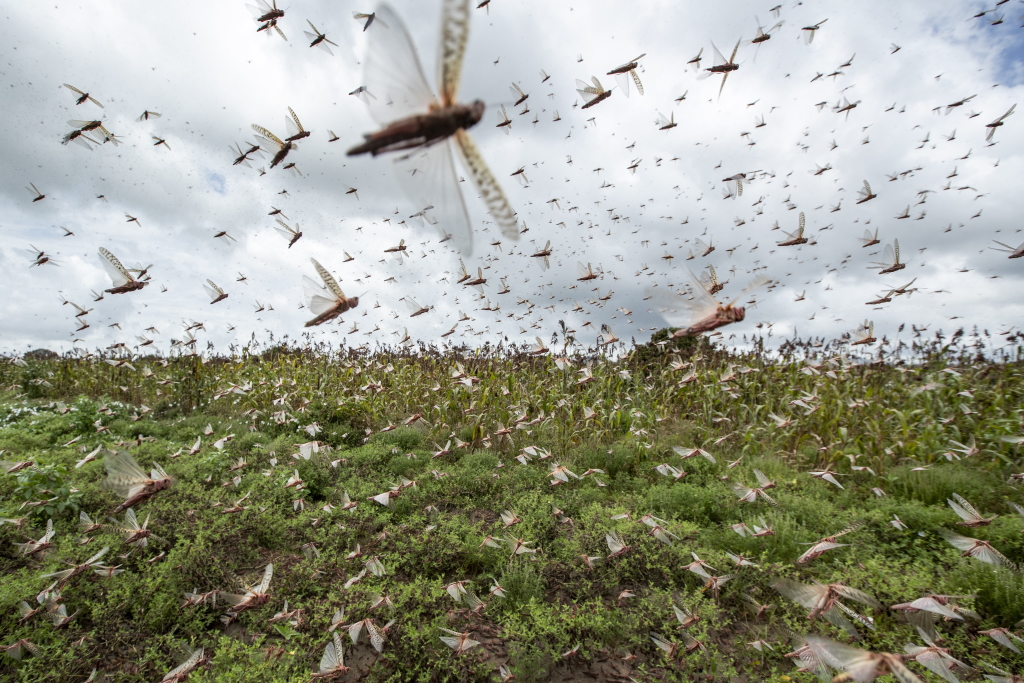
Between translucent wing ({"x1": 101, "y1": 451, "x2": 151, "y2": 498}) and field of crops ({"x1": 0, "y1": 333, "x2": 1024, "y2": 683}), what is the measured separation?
0.02 m

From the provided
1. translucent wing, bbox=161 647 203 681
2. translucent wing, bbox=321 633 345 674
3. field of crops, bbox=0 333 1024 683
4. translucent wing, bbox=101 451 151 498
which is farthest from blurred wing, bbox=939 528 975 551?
translucent wing, bbox=161 647 203 681

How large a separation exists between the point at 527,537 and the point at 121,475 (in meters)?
2.67

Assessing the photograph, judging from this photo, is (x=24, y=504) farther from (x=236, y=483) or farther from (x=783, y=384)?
(x=783, y=384)

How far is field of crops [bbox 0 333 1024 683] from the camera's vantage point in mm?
2719

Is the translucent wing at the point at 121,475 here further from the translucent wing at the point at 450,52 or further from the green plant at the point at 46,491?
the green plant at the point at 46,491

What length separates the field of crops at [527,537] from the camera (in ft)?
8.92

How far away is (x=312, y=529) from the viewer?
12.8ft

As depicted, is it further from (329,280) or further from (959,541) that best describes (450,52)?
(959,541)

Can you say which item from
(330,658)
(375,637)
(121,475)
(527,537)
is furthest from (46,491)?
(527,537)

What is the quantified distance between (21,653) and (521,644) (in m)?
2.83

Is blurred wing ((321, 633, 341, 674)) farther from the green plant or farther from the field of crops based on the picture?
the green plant

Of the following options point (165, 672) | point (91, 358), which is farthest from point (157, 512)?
point (91, 358)

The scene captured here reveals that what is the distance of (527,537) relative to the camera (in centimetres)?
370

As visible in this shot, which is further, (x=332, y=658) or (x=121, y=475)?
Answer: (x=332, y=658)
